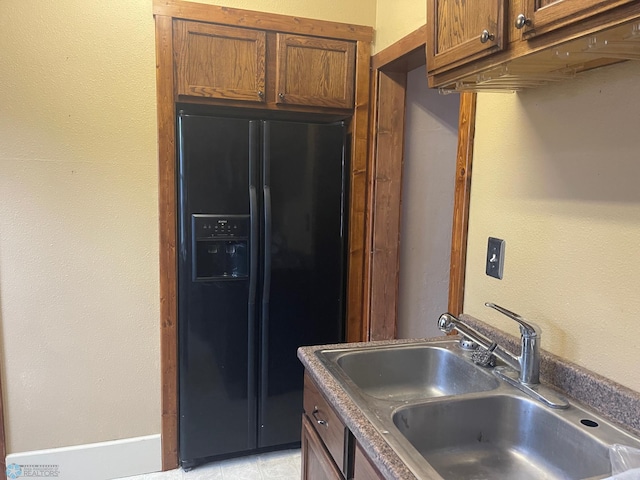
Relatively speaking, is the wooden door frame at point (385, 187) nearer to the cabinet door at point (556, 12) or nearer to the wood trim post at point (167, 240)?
the wood trim post at point (167, 240)

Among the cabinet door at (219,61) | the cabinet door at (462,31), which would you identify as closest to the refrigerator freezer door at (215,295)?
the cabinet door at (219,61)

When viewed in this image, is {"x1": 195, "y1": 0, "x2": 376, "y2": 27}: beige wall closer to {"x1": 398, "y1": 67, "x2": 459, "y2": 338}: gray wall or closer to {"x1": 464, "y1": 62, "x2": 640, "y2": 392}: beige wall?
{"x1": 398, "y1": 67, "x2": 459, "y2": 338}: gray wall

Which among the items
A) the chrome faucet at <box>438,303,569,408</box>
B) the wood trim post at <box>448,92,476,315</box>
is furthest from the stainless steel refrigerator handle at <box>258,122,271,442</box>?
the chrome faucet at <box>438,303,569,408</box>

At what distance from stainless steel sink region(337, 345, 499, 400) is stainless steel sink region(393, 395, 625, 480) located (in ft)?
0.70

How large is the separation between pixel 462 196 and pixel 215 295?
132cm

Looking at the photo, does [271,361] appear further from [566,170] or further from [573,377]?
[566,170]

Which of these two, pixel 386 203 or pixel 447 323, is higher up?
pixel 386 203

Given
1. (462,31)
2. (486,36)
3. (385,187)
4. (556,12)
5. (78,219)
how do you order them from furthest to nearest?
(385,187), (78,219), (462,31), (486,36), (556,12)

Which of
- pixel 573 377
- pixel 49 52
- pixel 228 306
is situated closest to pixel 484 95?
pixel 573 377

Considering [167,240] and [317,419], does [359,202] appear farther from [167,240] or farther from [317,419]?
[317,419]

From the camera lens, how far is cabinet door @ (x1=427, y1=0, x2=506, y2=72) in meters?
1.03

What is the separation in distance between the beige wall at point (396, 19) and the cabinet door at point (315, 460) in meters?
1.73

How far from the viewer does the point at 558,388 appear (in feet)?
4.09

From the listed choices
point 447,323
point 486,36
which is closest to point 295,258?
point 447,323
